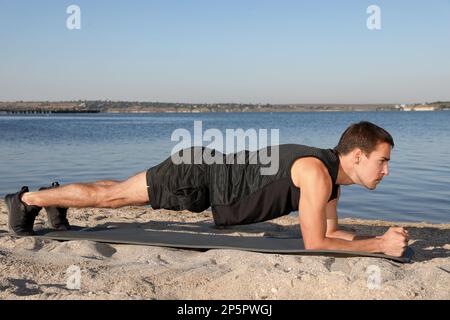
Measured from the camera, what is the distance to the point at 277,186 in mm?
4086

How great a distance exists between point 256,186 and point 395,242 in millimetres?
1123

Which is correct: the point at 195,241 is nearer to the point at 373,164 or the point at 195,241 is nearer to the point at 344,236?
the point at 344,236

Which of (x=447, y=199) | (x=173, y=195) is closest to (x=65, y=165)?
(x=447, y=199)

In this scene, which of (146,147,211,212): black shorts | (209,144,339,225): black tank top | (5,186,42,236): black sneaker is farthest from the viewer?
(5,186,42,236): black sneaker

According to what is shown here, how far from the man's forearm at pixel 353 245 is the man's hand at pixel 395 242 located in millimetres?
50

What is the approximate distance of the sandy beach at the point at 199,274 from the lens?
323 centimetres

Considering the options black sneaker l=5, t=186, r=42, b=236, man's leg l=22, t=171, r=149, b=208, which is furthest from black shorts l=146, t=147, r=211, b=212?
black sneaker l=5, t=186, r=42, b=236

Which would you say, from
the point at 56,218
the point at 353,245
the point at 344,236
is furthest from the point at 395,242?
the point at 56,218

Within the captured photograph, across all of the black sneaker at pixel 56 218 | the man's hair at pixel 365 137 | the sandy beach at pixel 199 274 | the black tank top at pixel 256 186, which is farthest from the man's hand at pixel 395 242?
the black sneaker at pixel 56 218

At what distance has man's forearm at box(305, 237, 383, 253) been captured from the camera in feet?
13.4

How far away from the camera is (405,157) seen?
16312mm

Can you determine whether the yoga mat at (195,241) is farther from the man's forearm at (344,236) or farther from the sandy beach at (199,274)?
the man's forearm at (344,236)
